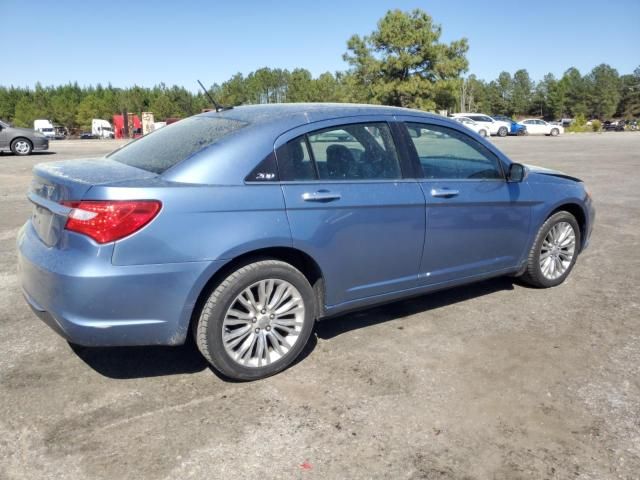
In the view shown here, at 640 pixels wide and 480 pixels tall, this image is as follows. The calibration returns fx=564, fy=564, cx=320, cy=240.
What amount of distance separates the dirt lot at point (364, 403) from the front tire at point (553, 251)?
0.40 metres

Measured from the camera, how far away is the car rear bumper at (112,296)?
2.88 meters

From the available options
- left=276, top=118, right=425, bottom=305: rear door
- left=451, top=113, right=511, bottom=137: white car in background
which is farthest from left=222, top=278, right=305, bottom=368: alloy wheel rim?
left=451, top=113, right=511, bottom=137: white car in background

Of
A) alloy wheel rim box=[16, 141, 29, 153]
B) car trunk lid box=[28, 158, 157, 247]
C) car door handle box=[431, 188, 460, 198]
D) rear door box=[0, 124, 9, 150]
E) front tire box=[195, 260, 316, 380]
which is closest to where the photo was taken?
car trunk lid box=[28, 158, 157, 247]

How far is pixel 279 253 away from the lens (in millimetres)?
3410

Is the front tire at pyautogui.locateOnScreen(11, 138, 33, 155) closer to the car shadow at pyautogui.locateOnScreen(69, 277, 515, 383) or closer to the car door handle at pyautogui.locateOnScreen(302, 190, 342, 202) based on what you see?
the car shadow at pyautogui.locateOnScreen(69, 277, 515, 383)

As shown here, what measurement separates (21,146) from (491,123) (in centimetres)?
3111

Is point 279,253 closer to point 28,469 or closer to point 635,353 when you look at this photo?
point 28,469

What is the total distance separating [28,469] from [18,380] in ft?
3.13

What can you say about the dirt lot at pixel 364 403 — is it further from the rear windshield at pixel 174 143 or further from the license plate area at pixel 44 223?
the rear windshield at pixel 174 143

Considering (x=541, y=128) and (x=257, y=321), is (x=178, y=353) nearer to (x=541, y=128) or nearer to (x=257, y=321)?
(x=257, y=321)

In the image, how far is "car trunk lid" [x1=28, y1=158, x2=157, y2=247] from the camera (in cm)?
302

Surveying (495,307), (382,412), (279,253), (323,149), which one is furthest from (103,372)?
(495,307)

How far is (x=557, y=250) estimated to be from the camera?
5.05 m

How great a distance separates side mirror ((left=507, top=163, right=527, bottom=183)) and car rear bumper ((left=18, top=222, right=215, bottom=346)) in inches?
104
